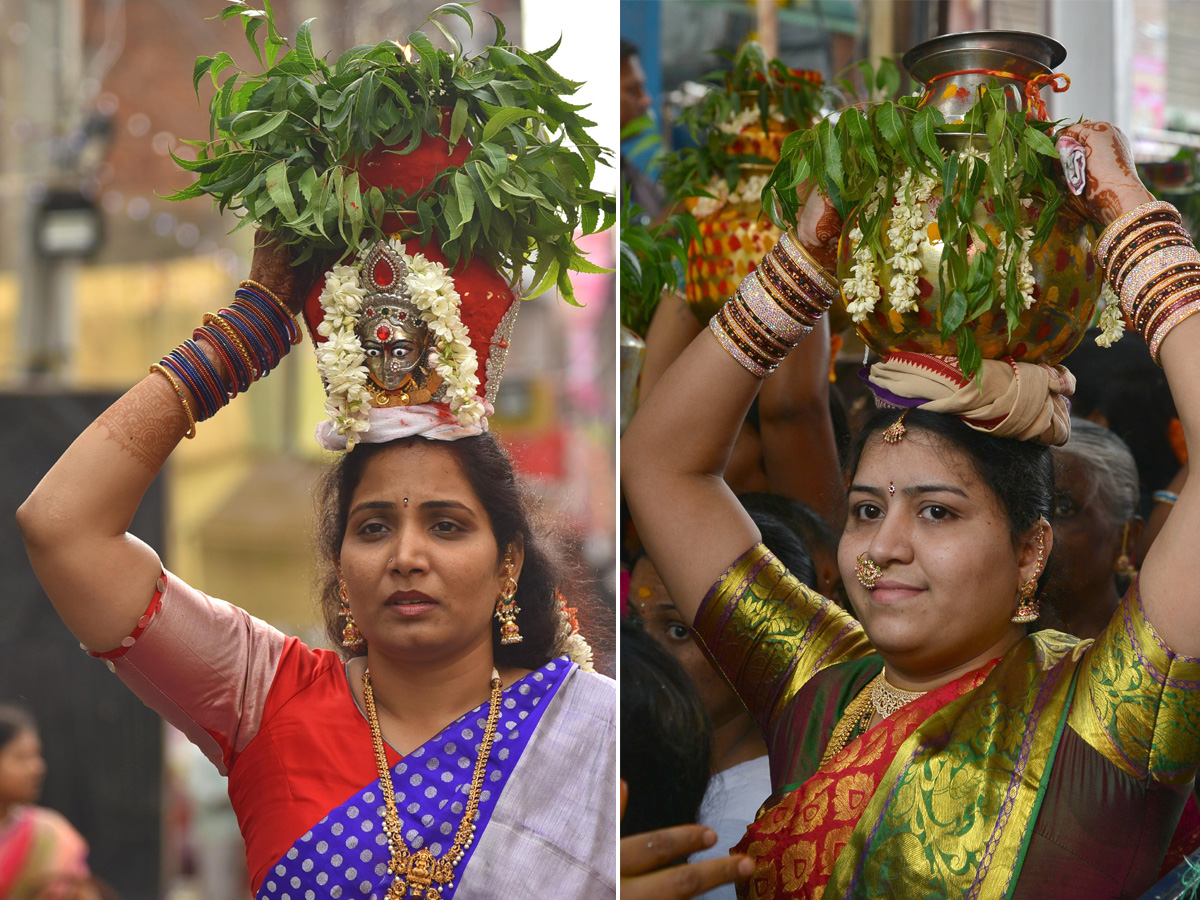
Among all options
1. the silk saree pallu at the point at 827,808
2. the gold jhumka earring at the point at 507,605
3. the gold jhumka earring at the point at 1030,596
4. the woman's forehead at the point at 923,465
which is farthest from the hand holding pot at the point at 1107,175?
the gold jhumka earring at the point at 507,605

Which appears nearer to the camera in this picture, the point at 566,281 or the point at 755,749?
the point at 566,281

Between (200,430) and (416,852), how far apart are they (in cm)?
73

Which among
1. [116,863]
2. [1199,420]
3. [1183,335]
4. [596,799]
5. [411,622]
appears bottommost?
[116,863]

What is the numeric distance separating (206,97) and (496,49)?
467 mm

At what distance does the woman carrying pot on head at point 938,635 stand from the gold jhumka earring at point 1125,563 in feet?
2.02

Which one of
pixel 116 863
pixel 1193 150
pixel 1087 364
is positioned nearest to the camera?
pixel 116 863

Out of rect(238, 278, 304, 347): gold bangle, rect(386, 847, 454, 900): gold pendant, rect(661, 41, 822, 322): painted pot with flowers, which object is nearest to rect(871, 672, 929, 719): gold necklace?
rect(386, 847, 454, 900): gold pendant

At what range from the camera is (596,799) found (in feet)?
6.82

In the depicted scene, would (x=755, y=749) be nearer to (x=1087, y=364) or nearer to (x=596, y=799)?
(x=596, y=799)

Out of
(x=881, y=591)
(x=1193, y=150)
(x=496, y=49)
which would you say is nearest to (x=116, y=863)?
(x=881, y=591)

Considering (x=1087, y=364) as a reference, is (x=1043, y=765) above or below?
below

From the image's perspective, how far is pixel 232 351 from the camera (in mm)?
1945

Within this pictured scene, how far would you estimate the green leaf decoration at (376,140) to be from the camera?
1.93 m

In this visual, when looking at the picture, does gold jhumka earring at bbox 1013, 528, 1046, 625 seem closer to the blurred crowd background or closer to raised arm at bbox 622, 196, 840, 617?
raised arm at bbox 622, 196, 840, 617
